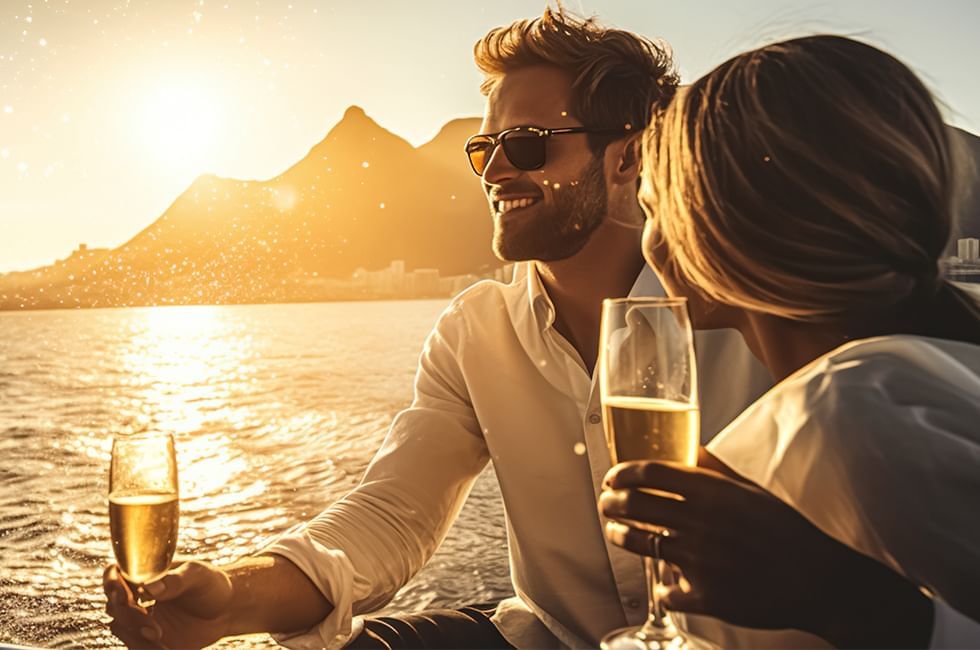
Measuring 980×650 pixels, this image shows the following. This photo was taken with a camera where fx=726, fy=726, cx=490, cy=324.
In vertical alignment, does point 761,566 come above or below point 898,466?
below

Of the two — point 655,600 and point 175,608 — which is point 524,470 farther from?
point 655,600

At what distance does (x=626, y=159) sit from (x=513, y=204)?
1.93 ft

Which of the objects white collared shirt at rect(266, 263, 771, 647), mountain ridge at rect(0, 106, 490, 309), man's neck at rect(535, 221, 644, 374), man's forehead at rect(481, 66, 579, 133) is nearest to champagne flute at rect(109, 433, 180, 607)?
white collared shirt at rect(266, 263, 771, 647)

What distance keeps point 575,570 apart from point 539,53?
80.6 inches

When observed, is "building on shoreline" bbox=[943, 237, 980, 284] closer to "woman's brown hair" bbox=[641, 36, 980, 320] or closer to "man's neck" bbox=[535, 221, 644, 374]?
"woman's brown hair" bbox=[641, 36, 980, 320]

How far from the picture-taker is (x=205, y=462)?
19.8 meters

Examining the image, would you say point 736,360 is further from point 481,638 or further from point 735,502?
point 735,502

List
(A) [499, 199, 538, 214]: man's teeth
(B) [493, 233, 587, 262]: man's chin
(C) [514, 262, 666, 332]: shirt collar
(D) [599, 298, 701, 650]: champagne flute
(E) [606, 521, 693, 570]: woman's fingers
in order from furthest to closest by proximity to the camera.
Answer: (A) [499, 199, 538, 214]: man's teeth → (B) [493, 233, 587, 262]: man's chin → (C) [514, 262, 666, 332]: shirt collar → (D) [599, 298, 701, 650]: champagne flute → (E) [606, 521, 693, 570]: woman's fingers

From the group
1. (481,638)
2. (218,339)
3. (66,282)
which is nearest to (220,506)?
(481,638)

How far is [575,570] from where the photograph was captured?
2285 mm

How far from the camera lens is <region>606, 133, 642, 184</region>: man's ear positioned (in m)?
3.14

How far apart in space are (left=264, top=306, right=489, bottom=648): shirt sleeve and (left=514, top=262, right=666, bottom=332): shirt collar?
282mm

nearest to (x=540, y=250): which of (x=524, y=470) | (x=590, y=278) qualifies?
(x=590, y=278)

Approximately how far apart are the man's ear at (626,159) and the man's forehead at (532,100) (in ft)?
0.76
